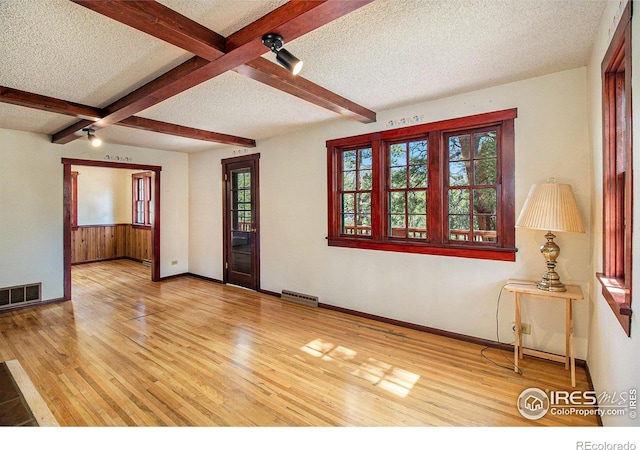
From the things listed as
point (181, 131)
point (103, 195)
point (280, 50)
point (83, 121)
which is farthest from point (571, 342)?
point (103, 195)

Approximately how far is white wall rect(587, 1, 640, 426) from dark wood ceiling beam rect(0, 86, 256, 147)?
4512mm

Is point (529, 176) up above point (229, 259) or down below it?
above

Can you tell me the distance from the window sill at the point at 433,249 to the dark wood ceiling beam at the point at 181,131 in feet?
7.58

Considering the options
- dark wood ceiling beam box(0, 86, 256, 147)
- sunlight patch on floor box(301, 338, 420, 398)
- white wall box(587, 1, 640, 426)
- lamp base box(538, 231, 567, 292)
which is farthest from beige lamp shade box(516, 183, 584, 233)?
dark wood ceiling beam box(0, 86, 256, 147)

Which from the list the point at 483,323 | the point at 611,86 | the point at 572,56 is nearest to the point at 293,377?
the point at 483,323

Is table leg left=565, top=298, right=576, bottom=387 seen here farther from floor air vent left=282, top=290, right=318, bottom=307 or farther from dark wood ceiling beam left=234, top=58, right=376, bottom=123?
floor air vent left=282, top=290, right=318, bottom=307

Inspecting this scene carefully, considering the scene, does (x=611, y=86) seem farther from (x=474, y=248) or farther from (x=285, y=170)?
(x=285, y=170)

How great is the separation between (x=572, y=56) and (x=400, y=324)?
3.05 m

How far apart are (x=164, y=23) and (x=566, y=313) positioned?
358 centimetres

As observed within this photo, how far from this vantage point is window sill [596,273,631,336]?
152 centimetres

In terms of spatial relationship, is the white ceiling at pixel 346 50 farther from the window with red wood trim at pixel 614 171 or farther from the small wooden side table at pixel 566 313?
the small wooden side table at pixel 566 313

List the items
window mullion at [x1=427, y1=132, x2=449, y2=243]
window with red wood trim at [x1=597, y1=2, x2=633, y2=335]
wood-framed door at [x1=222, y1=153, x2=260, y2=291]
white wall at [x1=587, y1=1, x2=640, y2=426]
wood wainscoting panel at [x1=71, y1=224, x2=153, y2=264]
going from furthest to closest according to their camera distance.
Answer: wood wainscoting panel at [x1=71, y1=224, x2=153, y2=264] < wood-framed door at [x1=222, y1=153, x2=260, y2=291] < window mullion at [x1=427, y1=132, x2=449, y2=243] < window with red wood trim at [x1=597, y1=2, x2=633, y2=335] < white wall at [x1=587, y1=1, x2=640, y2=426]

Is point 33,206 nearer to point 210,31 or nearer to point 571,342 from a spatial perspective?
point 210,31

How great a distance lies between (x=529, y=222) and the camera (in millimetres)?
2637
